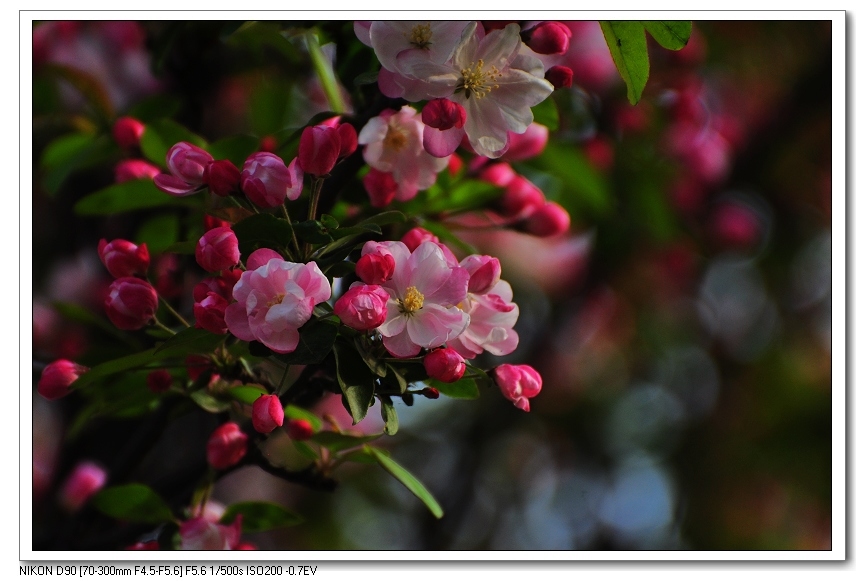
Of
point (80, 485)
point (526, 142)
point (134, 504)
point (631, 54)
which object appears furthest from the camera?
point (80, 485)

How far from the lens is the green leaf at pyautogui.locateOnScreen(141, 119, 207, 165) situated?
4.07 ft

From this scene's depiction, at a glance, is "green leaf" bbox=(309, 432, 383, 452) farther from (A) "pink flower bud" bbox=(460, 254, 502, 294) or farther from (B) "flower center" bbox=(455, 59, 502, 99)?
(B) "flower center" bbox=(455, 59, 502, 99)

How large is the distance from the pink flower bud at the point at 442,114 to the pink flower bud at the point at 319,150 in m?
0.10

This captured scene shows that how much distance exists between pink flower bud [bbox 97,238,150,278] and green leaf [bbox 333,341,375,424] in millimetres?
271

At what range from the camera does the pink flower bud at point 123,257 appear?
944 millimetres

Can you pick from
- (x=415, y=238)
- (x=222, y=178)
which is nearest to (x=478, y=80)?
(x=415, y=238)

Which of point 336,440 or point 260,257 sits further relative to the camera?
point 336,440

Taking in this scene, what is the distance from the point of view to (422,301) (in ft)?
2.76

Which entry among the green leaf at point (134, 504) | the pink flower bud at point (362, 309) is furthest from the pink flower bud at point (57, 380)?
the pink flower bud at point (362, 309)

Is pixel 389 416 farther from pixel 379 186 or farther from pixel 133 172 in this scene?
pixel 133 172

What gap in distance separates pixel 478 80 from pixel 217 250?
0.34 meters

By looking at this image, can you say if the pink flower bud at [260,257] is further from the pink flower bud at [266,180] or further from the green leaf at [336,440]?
the green leaf at [336,440]
